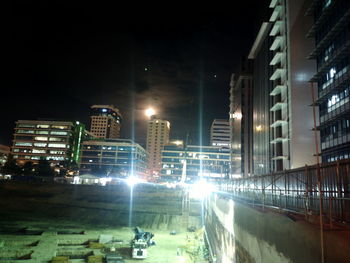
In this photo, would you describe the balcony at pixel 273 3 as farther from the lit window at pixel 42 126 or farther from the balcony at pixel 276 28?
the lit window at pixel 42 126

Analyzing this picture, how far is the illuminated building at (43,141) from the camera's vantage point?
130m

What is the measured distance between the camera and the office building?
2763 inches

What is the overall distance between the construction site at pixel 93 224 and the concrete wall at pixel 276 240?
1295 cm

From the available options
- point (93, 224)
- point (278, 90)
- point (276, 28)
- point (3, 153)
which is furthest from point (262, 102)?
point (3, 153)

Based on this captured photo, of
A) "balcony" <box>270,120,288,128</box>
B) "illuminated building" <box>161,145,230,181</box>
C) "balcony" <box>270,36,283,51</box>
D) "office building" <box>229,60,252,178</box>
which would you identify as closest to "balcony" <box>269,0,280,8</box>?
"balcony" <box>270,36,283,51</box>

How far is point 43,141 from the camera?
132m

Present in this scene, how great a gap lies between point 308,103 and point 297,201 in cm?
3299

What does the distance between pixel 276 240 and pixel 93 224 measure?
1658 inches

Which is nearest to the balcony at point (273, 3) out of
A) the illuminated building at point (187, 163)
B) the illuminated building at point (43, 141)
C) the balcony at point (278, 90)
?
the balcony at point (278, 90)

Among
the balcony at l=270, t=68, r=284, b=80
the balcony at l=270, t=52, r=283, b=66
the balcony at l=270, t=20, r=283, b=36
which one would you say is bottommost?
the balcony at l=270, t=68, r=284, b=80

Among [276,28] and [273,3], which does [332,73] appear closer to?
[276,28]

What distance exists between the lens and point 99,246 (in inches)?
1166

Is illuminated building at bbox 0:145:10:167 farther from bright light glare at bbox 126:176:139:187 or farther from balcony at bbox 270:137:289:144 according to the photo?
balcony at bbox 270:137:289:144

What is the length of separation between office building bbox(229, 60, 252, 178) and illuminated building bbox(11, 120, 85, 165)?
3301 inches
